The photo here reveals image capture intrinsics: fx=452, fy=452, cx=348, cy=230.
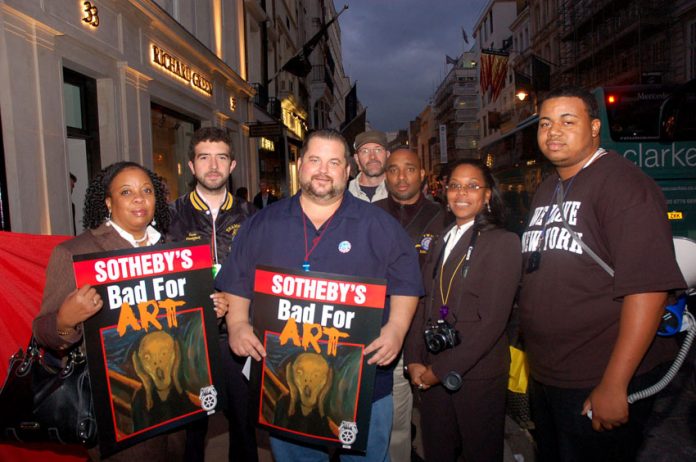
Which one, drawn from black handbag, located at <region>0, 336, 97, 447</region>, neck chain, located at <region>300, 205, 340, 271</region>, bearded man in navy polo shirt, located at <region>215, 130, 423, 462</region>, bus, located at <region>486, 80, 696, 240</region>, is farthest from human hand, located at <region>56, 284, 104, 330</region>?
bus, located at <region>486, 80, 696, 240</region>

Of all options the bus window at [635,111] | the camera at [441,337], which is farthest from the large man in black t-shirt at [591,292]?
the bus window at [635,111]

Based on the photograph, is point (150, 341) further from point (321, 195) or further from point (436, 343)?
point (436, 343)

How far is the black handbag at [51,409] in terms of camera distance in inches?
88.4

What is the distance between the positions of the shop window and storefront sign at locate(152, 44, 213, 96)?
889mm

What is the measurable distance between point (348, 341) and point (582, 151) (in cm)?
151

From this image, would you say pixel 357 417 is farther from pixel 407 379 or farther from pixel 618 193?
pixel 618 193

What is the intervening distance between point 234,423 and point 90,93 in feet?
23.3

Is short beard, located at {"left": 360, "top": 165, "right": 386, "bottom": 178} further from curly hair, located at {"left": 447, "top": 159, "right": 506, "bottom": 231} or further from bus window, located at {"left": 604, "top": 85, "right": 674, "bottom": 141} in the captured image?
bus window, located at {"left": 604, "top": 85, "right": 674, "bottom": 141}

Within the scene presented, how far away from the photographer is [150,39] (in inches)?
380

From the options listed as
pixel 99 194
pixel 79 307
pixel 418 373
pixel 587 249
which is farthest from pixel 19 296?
pixel 587 249

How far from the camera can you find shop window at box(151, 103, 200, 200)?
10711 millimetres

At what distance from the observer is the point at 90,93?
26.1 feet

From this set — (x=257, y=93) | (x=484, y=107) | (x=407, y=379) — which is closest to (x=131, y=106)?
(x=407, y=379)

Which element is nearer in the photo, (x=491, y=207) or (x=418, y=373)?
(x=418, y=373)
